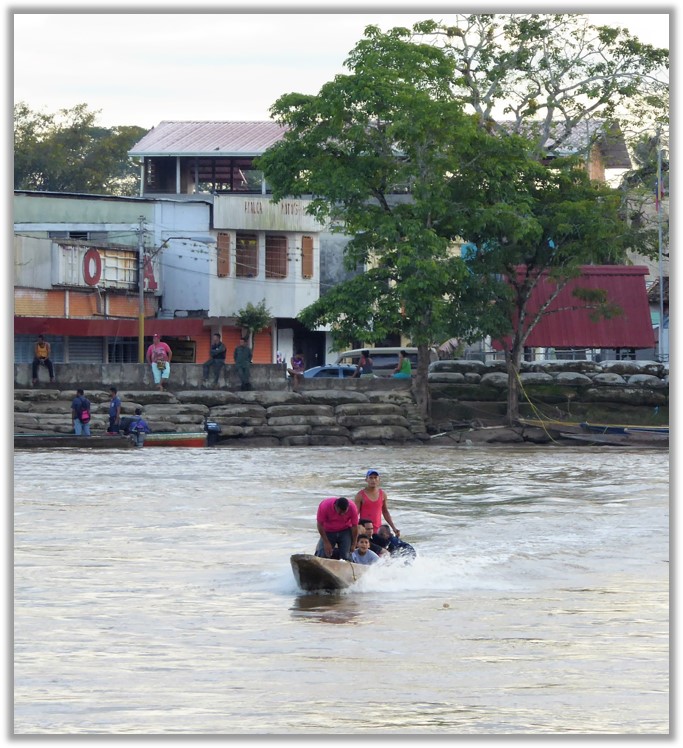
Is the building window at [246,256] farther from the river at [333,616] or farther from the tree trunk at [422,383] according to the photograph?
the river at [333,616]

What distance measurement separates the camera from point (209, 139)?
44219 mm

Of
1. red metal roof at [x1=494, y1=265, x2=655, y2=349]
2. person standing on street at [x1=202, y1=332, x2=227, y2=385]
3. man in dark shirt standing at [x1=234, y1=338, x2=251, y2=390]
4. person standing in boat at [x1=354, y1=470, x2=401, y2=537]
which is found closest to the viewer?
person standing in boat at [x1=354, y1=470, x2=401, y2=537]

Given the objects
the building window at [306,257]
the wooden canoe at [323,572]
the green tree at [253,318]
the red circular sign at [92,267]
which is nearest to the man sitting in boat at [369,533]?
the wooden canoe at [323,572]

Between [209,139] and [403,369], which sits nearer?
[403,369]

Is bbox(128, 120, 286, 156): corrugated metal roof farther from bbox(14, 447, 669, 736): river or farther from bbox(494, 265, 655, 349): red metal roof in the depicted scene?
bbox(14, 447, 669, 736): river

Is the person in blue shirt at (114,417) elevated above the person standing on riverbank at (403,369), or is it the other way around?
the person standing on riverbank at (403,369)

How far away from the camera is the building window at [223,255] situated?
39.7 m

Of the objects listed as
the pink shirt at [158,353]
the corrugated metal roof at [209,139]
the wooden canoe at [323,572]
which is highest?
the corrugated metal roof at [209,139]

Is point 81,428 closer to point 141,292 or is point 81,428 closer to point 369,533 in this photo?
point 141,292

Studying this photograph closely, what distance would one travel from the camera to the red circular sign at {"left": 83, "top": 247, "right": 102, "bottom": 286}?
3719 cm

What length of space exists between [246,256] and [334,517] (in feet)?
94.9

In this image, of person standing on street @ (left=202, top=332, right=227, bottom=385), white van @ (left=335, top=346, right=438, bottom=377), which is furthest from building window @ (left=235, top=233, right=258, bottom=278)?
person standing on street @ (left=202, top=332, right=227, bottom=385)

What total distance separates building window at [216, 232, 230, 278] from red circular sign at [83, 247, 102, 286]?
12.3ft

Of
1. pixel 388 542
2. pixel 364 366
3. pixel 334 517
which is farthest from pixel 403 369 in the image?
pixel 334 517
